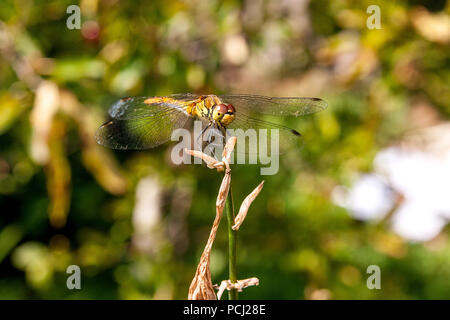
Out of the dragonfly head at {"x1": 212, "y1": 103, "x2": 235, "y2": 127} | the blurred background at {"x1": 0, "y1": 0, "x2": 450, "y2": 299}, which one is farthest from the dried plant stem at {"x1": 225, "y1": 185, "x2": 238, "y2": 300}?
the blurred background at {"x1": 0, "y1": 0, "x2": 450, "y2": 299}

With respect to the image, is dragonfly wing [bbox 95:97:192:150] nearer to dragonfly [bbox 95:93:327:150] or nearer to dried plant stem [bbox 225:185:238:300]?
dragonfly [bbox 95:93:327:150]

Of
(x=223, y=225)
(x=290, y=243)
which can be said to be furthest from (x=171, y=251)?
(x=290, y=243)

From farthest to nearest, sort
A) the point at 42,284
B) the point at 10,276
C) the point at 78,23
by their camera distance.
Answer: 1. the point at 10,276
2. the point at 42,284
3. the point at 78,23

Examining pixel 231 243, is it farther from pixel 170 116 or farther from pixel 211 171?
pixel 211 171

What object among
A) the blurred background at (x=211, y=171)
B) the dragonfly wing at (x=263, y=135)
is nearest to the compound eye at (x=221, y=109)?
the dragonfly wing at (x=263, y=135)

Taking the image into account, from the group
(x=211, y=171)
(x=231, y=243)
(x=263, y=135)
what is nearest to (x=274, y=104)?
(x=263, y=135)

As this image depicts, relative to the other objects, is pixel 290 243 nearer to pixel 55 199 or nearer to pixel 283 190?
pixel 283 190
